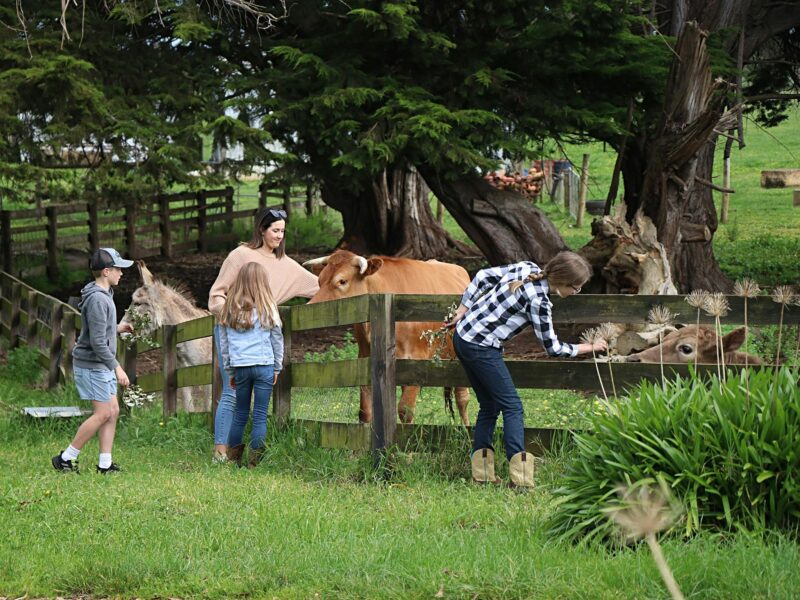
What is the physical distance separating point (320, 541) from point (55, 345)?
8.66 meters

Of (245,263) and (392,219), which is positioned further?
(392,219)

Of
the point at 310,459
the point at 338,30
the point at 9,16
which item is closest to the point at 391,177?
the point at 338,30

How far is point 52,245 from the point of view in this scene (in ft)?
76.2

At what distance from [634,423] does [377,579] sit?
1.60m

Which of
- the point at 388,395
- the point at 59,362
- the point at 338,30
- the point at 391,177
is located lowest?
the point at 59,362

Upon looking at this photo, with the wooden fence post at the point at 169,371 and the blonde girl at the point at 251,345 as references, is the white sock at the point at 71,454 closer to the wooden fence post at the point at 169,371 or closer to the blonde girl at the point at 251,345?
the blonde girl at the point at 251,345

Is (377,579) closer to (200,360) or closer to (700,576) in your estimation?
(700,576)

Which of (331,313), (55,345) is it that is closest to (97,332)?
(331,313)

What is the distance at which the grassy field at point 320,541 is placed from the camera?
4.67 meters

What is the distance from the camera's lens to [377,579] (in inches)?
191

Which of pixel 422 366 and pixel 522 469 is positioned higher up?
pixel 422 366

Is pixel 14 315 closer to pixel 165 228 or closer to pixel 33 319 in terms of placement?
pixel 33 319

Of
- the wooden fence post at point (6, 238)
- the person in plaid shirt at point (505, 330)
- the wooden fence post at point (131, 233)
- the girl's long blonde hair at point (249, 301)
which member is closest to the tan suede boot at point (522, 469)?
the person in plaid shirt at point (505, 330)

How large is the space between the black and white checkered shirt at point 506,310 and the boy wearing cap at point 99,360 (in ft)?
8.88
